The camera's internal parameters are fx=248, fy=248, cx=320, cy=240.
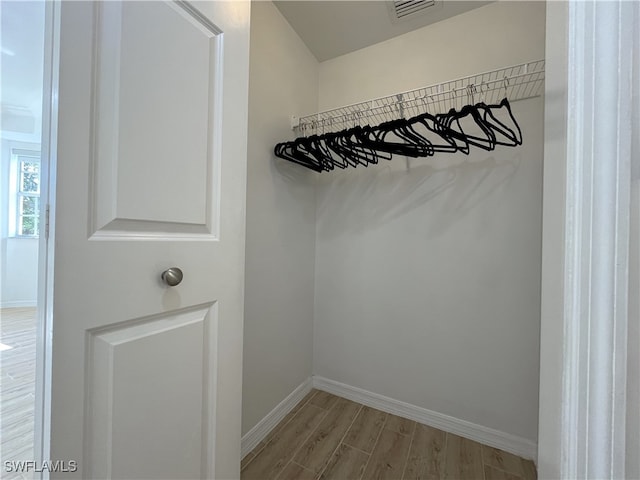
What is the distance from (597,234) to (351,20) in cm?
175

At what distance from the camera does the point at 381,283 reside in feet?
5.26

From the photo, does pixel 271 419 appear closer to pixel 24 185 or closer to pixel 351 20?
pixel 24 185

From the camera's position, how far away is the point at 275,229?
146 centimetres

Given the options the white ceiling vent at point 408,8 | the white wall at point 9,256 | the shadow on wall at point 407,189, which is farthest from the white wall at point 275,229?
the white wall at point 9,256

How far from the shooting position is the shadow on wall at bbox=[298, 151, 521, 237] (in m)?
1.34

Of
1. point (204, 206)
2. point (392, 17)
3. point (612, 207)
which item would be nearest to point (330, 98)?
point (392, 17)

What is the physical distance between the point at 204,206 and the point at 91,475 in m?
0.65

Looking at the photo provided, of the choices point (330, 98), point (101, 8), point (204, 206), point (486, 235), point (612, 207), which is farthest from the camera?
point (330, 98)

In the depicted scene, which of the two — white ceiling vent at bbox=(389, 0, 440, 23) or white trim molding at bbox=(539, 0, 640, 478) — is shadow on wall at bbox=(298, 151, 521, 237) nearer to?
white ceiling vent at bbox=(389, 0, 440, 23)

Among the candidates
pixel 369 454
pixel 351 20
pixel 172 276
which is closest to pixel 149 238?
pixel 172 276

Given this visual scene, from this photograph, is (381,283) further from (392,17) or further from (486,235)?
(392,17)

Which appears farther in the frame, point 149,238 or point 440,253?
point 440,253

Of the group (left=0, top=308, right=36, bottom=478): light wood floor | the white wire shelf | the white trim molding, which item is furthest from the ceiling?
(left=0, top=308, right=36, bottom=478): light wood floor

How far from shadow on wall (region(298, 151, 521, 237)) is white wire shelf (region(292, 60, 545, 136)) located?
285 mm
